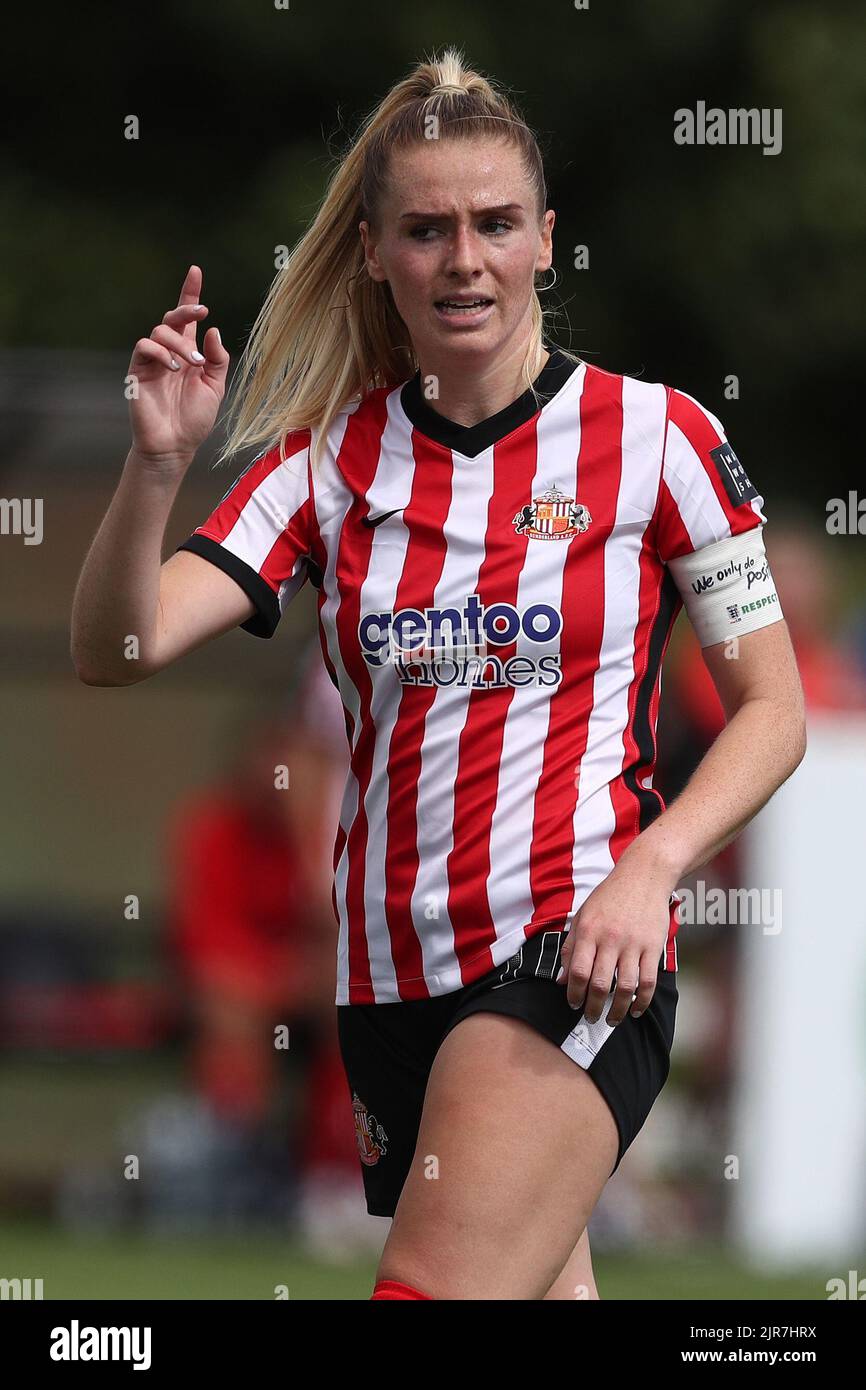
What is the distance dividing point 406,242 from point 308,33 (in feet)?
42.6

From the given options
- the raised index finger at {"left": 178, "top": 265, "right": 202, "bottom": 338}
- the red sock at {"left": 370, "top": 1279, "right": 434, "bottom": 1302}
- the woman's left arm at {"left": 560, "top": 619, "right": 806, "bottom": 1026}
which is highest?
the raised index finger at {"left": 178, "top": 265, "right": 202, "bottom": 338}

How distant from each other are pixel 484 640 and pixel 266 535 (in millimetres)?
395

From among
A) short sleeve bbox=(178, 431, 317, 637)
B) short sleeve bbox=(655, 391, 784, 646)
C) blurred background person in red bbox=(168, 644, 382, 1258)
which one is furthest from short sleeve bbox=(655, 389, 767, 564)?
blurred background person in red bbox=(168, 644, 382, 1258)

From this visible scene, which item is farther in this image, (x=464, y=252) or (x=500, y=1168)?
(x=464, y=252)

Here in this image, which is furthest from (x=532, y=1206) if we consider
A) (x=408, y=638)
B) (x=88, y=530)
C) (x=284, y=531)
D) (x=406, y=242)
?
(x=88, y=530)

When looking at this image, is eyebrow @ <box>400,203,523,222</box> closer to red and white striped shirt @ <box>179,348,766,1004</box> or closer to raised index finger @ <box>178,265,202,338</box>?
red and white striped shirt @ <box>179,348,766,1004</box>

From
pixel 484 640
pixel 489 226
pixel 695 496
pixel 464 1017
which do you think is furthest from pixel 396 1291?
pixel 489 226

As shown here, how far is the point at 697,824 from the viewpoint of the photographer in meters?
2.79

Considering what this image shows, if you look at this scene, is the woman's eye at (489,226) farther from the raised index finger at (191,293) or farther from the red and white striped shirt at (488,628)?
the raised index finger at (191,293)

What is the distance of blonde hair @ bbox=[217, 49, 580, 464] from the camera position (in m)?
3.16

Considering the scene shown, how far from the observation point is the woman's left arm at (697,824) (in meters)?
2.70

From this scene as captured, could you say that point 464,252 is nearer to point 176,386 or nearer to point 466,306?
point 466,306
